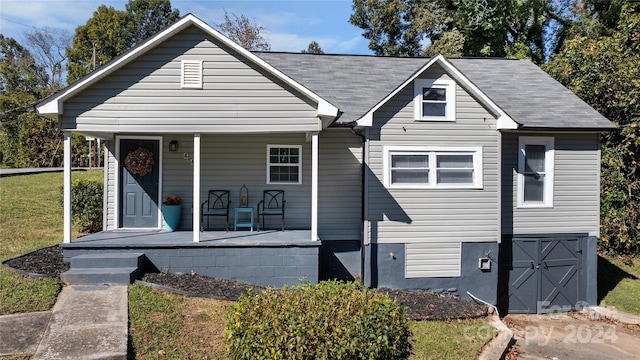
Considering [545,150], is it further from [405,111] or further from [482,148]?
[405,111]

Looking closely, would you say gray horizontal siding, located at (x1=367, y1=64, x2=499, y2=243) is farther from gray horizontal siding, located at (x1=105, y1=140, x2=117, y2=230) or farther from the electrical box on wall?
gray horizontal siding, located at (x1=105, y1=140, x2=117, y2=230)

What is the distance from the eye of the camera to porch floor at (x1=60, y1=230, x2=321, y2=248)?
7.70 meters

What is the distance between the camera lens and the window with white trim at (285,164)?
9508mm

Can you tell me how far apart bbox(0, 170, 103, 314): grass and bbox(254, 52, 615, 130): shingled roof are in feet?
20.1

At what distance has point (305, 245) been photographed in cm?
777

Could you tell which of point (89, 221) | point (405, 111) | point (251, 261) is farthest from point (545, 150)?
point (89, 221)

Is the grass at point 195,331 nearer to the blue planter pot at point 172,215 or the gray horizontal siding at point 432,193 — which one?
the gray horizontal siding at point 432,193

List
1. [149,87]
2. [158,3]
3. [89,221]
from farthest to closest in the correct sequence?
[158,3]
[89,221]
[149,87]

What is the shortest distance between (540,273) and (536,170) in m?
2.44

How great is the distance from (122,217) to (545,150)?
33.2ft

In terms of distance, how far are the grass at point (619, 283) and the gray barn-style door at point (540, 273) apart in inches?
50.0

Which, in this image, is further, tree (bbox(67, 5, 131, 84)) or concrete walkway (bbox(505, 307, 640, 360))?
tree (bbox(67, 5, 131, 84))

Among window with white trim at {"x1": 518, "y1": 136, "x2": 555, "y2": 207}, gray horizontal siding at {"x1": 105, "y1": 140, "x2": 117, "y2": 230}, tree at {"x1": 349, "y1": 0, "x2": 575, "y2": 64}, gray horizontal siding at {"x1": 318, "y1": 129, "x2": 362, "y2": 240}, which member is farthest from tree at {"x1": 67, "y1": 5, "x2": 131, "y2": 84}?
window with white trim at {"x1": 518, "y1": 136, "x2": 555, "y2": 207}

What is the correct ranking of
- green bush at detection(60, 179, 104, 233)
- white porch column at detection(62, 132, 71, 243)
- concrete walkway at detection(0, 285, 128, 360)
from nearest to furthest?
concrete walkway at detection(0, 285, 128, 360), white porch column at detection(62, 132, 71, 243), green bush at detection(60, 179, 104, 233)
